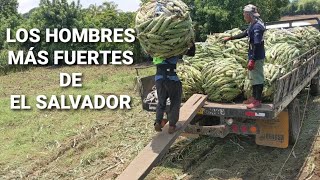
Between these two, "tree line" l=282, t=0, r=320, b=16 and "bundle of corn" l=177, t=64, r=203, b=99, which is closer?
"bundle of corn" l=177, t=64, r=203, b=99

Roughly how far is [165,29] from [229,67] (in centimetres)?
184

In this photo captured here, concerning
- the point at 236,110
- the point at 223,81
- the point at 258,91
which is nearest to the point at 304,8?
the point at 223,81

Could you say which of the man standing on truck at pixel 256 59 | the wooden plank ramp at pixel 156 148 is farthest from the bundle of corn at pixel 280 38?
the wooden plank ramp at pixel 156 148

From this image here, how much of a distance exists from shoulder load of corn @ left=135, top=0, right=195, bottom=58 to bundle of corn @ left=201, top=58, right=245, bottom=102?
1.26 m

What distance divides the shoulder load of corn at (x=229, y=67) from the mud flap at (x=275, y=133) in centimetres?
48

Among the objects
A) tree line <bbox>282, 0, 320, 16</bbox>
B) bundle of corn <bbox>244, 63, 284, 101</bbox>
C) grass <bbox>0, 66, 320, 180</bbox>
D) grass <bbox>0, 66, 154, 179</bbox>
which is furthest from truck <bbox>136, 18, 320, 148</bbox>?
tree line <bbox>282, 0, 320, 16</bbox>

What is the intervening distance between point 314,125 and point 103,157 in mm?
4074

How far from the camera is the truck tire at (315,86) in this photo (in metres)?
10.2

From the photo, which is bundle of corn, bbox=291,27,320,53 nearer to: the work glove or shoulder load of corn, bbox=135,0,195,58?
the work glove

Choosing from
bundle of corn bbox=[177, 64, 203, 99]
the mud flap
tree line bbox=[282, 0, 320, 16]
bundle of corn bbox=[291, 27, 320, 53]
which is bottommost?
the mud flap

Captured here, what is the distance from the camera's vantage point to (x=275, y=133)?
6449mm

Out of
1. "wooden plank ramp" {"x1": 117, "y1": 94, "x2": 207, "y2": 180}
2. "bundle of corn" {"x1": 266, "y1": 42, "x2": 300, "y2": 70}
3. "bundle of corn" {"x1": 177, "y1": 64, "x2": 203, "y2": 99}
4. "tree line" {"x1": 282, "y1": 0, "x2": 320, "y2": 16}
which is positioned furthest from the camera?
"tree line" {"x1": 282, "y1": 0, "x2": 320, "y2": 16}

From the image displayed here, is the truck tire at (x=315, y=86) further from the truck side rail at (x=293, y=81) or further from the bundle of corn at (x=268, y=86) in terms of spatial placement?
the bundle of corn at (x=268, y=86)

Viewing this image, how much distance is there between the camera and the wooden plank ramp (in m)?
4.59
